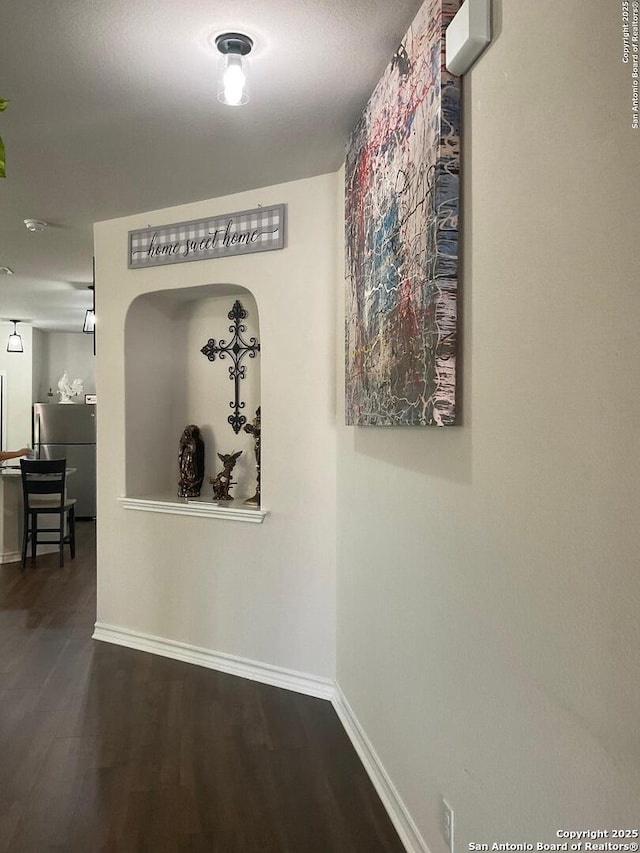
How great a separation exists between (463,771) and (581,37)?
5.27 ft

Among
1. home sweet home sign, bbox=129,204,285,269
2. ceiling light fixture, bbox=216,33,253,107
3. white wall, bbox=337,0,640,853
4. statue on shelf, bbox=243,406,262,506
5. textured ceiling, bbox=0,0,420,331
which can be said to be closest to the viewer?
white wall, bbox=337,0,640,853

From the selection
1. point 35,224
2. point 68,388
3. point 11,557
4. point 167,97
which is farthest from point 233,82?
point 68,388

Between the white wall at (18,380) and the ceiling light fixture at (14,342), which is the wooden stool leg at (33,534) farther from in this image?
the ceiling light fixture at (14,342)

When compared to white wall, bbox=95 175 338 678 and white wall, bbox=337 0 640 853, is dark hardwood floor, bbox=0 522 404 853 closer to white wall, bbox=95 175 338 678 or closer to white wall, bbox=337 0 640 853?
white wall, bbox=95 175 338 678

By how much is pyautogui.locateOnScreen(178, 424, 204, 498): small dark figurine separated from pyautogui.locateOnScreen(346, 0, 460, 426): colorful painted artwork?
1.61 m

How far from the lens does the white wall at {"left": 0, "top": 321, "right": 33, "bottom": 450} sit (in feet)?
26.0

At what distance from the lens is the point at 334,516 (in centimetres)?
310

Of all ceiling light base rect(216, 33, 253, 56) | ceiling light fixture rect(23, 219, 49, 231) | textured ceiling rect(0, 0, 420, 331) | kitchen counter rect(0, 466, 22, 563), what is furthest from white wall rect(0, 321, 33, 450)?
ceiling light base rect(216, 33, 253, 56)

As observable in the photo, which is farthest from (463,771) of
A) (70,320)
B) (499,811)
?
(70,320)

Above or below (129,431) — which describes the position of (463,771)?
below

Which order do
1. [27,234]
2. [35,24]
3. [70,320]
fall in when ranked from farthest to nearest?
[70,320] → [27,234] → [35,24]

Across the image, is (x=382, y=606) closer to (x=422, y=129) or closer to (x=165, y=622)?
(x=422, y=129)

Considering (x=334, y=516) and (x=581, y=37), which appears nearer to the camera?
(x=581, y=37)

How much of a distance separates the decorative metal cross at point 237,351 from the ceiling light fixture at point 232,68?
6.09ft
